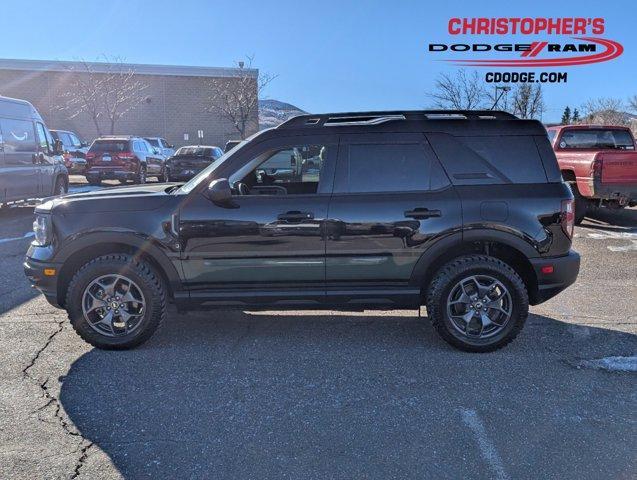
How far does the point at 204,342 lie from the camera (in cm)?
454

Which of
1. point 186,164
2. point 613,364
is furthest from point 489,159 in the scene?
point 186,164

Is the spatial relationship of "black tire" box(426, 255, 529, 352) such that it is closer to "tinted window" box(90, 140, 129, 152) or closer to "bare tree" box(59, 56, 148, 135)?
"tinted window" box(90, 140, 129, 152)

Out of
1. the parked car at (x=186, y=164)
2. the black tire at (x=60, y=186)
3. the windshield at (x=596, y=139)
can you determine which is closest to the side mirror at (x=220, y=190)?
the windshield at (x=596, y=139)

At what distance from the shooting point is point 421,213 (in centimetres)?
417

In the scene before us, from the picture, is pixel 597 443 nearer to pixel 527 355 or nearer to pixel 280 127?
pixel 527 355

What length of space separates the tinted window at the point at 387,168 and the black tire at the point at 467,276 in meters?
0.70

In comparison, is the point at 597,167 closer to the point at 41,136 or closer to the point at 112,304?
the point at 112,304

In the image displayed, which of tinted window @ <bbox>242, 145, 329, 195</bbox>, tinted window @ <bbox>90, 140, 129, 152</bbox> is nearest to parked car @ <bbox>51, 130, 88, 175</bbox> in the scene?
tinted window @ <bbox>90, 140, 129, 152</bbox>

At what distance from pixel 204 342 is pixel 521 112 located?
92.9 feet

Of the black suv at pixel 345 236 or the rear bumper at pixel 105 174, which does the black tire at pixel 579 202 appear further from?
the rear bumper at pixel 105 174

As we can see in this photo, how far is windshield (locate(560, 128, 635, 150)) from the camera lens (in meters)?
11.5

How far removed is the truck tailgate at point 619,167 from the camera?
31.2 feet

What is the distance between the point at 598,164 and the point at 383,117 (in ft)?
22.1

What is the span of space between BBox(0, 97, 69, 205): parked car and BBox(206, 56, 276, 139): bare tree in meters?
24.9
